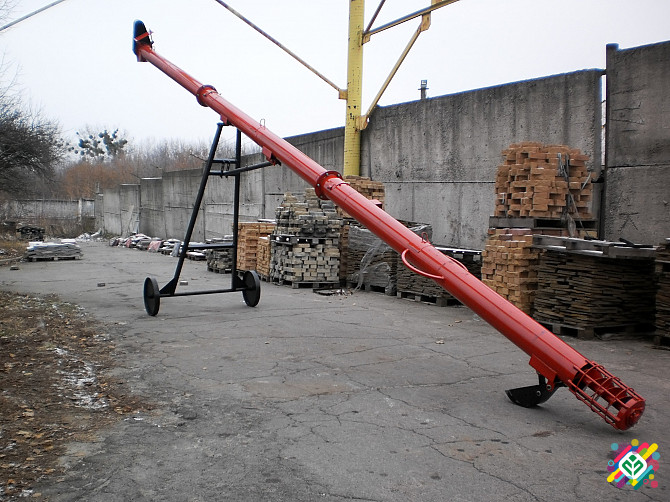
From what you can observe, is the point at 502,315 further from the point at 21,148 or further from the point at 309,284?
the point at 21,148

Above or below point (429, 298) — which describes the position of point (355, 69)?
above

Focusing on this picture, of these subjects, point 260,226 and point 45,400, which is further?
point 260,226

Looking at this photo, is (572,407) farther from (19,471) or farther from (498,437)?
(19,471)

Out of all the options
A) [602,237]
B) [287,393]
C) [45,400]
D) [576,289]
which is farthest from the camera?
[602,237]

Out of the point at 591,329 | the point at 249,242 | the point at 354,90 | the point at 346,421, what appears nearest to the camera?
the point at 346,421

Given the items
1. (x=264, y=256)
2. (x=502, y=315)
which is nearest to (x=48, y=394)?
(x=502, y=315)

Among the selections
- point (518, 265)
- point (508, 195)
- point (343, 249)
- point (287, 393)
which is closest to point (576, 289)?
point (518, 265)

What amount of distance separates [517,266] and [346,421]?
17.6 feet

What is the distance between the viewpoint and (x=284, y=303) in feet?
38.6

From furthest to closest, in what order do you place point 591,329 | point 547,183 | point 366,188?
point 366,188, point 547,183, point 591,329

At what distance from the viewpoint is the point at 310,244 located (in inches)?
561

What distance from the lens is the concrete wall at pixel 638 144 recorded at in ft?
33.2

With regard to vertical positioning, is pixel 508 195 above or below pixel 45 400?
above

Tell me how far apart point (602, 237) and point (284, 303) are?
6164mm
